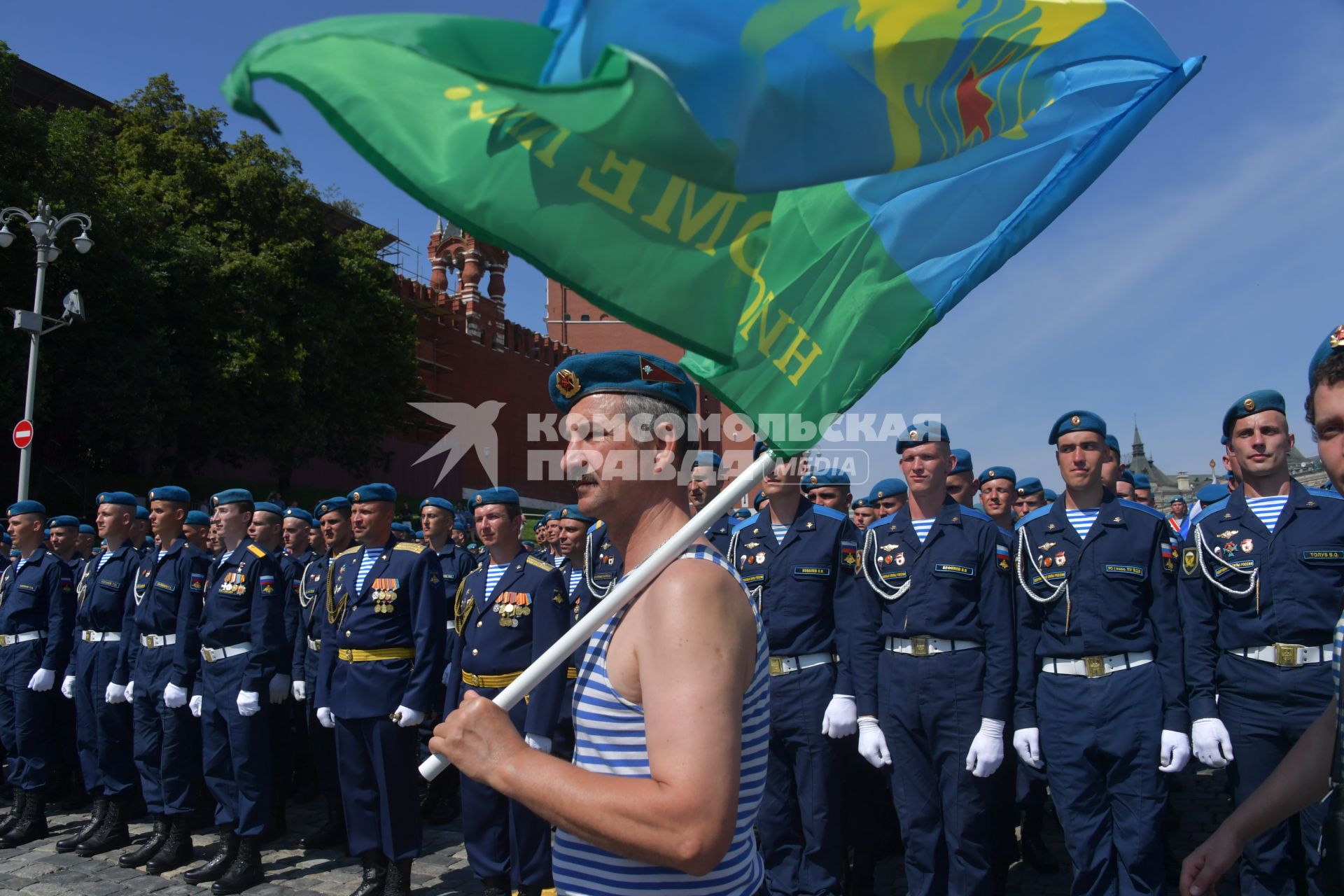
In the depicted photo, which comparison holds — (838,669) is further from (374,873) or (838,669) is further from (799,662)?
(374,873)

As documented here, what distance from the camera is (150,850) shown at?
6117 millimetres

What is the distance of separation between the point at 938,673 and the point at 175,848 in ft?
16.2

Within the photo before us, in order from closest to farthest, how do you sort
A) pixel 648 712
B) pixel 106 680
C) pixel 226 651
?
pixel 648 712 < pixel 226 651 < pixel 106 680

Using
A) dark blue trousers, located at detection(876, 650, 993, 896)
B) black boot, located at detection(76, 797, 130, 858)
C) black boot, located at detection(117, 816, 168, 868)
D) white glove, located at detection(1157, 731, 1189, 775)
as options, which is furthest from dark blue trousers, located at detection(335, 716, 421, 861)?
white glove, located at detection(1157, 731, 1189, 775)

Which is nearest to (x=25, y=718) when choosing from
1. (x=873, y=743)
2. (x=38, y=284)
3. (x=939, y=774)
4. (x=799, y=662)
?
(x=799, y=662)

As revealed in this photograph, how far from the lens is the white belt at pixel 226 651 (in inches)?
242

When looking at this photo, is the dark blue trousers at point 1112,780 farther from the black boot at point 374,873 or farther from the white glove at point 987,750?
A: the black boot at point 374,873

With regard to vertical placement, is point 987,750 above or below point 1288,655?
below

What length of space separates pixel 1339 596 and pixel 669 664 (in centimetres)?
398

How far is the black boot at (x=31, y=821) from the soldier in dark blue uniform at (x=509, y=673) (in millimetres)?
3385

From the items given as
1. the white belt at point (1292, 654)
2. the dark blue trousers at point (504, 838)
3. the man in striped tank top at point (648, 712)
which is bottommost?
the dark blue trousers at point (504, 838)

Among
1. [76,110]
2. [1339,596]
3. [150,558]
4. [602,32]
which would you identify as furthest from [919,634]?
[76,110]

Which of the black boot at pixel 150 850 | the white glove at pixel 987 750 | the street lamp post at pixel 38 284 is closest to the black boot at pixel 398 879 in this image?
the black boot at pixel 150 850

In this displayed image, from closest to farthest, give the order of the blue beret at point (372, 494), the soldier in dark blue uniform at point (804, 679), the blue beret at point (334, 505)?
the soldier in dark blue uniform at point (804, 679)
the blue beret at point (372, 494)
the blue beret at point (334, 505)
